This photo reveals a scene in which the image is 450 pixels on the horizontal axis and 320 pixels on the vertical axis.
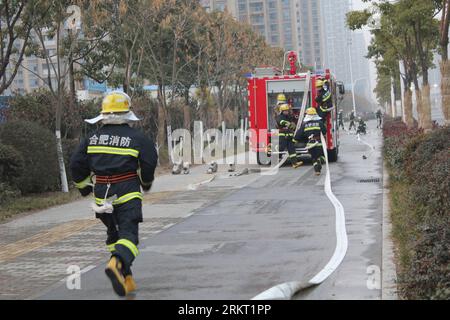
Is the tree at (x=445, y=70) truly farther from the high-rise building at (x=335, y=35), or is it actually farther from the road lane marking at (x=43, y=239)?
the high-rise building at (x=335, y=35)

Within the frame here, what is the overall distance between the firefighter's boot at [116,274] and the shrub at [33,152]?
10.1 meters

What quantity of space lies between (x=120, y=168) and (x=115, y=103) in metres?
0.62

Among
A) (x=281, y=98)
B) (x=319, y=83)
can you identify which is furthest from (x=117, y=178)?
(x=319, y=83)

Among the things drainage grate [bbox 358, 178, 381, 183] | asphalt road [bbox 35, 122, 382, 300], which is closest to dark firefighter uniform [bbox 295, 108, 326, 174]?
drainage grate [bbox 358, 178, 381, 183]

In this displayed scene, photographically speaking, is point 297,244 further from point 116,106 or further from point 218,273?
point 116,106

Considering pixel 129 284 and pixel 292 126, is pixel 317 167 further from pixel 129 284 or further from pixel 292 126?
pixel 129 284

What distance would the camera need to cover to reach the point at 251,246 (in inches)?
382

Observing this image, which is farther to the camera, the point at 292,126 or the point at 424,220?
the point at 292,126

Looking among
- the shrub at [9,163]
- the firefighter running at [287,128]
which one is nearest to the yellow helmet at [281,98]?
the firefighter running at [287,128]

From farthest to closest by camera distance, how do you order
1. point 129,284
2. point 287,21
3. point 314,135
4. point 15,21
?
point 287,21 → point 314,135 → point 15,21 → point 129,284

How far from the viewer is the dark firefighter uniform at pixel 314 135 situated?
19.5 meters

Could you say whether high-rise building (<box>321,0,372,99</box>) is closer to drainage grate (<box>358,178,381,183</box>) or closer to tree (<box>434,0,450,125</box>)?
tree (<box>434,0,450,125</box>)

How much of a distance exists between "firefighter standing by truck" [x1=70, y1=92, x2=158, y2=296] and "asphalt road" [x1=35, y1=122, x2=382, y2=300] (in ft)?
2.16

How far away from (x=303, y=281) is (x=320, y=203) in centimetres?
622
